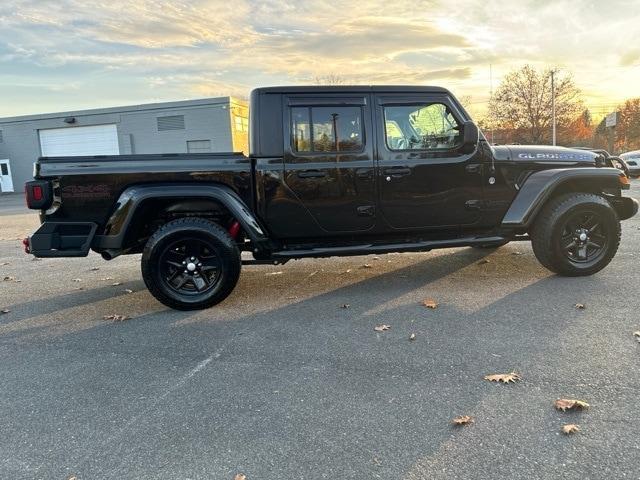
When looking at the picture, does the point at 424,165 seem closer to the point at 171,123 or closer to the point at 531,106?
the point at 171,123

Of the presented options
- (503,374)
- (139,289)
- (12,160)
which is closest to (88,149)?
(12,160)

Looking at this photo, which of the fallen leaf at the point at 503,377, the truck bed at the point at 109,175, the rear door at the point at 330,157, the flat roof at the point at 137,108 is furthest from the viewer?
the flat roof at the point at 137,108

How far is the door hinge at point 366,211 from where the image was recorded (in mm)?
4742

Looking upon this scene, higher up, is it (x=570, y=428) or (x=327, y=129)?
(x=327, y=129)

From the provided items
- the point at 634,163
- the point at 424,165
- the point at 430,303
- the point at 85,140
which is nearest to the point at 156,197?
the point at 424,165

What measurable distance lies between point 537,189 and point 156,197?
154 inches

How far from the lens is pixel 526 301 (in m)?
4.39

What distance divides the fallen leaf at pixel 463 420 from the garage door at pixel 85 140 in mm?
30469

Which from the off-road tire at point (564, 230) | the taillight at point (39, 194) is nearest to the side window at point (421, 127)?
the off-road tire at point (564, 230)

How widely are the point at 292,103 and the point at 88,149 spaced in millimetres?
29463

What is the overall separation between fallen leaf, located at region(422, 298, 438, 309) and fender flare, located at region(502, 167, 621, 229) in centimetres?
126

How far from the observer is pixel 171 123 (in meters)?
28.5

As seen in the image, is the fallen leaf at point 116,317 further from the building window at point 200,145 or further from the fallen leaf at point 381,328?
the building window at point 200,145

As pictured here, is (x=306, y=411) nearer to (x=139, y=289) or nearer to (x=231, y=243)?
(x=231, y=243)
